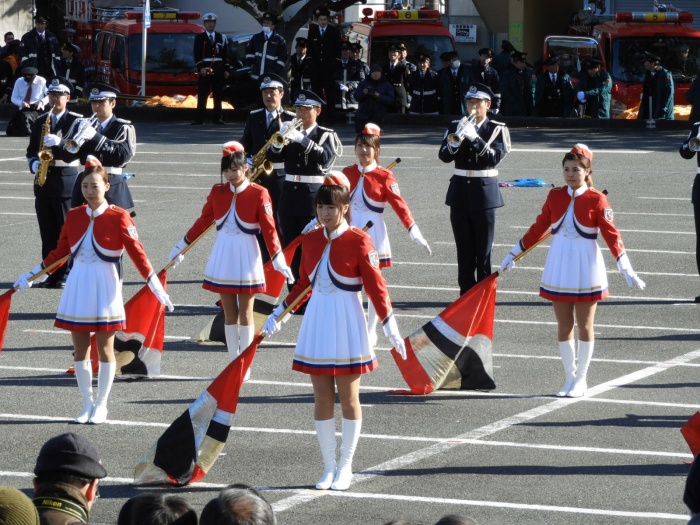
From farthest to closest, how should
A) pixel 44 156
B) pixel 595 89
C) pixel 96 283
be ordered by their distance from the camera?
pixel 595 89
pixel 44 156
pixel 96 283

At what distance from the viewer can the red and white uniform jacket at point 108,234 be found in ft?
31.5

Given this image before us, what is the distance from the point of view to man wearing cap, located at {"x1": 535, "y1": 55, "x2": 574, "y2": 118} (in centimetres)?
2789

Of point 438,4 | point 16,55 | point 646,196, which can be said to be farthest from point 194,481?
point 438,4

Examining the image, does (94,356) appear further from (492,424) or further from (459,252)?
(459,252)

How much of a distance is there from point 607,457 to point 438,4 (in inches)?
1582

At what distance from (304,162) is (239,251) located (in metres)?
2.25

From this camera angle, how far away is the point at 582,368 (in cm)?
1012

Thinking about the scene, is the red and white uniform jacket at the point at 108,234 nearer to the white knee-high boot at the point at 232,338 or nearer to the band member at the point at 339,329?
the white knee-high boot at the point at 232,338

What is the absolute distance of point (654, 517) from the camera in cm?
750

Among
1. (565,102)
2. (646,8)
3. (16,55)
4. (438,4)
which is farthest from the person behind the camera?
(438,4)

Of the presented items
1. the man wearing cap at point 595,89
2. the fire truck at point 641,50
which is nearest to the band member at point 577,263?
the man wearing cap at point 595,89

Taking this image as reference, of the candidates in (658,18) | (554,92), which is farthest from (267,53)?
(658,18)

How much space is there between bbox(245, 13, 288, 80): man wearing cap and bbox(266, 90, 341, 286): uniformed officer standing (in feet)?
49.6

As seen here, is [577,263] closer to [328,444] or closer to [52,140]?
[328,444]
